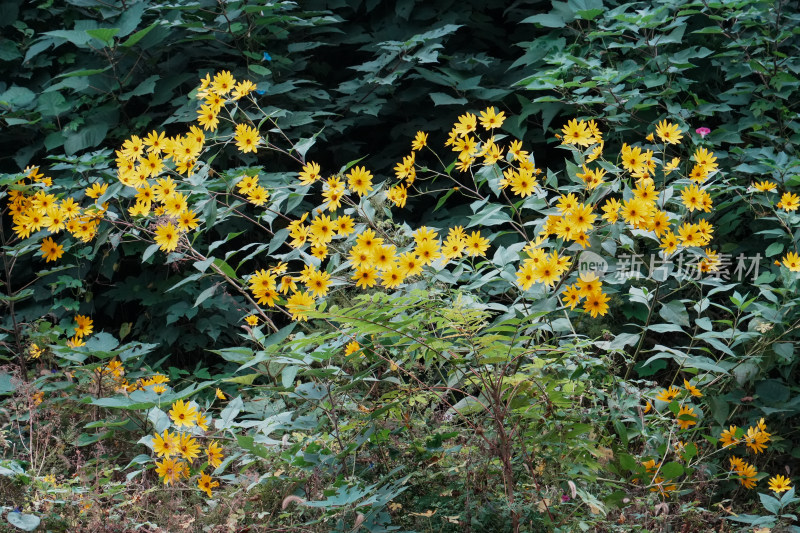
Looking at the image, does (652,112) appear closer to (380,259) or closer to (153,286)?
(380,259)

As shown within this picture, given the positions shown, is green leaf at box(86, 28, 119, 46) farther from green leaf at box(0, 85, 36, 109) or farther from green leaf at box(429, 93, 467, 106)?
green leaf at box(429, 93, 467, 106)

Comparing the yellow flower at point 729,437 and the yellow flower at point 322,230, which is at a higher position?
the yellow flower at point 322,230

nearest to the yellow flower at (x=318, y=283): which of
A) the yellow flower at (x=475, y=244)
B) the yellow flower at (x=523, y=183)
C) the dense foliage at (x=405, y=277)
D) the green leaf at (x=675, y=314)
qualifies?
the dense foliage at (x=405, y=277)

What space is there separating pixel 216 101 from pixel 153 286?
1.39 meters

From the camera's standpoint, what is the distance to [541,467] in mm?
2070

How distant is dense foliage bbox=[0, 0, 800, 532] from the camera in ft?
6.61

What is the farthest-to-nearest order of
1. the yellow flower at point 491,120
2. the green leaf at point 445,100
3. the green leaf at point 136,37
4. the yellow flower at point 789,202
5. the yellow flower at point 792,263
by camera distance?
the green leaf at point 445,100 < the green leaf at point 136,37 < the yellow flower at point 789,202 < the yellow flower at point 792,263 < the yellow flower at point 491,120

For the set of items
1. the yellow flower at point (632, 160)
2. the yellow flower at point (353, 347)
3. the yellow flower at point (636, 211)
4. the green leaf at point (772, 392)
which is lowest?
the green leaf at point (772, 392)

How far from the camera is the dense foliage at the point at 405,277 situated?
2.02 metres

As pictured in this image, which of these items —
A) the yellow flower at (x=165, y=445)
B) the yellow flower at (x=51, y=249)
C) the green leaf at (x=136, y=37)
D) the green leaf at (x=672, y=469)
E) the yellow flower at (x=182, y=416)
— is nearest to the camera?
the green leaf at (x=672, y=469)

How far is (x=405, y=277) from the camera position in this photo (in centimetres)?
212

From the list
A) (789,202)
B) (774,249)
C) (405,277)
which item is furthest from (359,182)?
(774,249)

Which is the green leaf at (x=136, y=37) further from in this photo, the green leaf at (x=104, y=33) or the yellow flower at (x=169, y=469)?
the yellow flower at (x=169, y=469)

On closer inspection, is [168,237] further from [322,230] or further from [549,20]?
[549,20]
